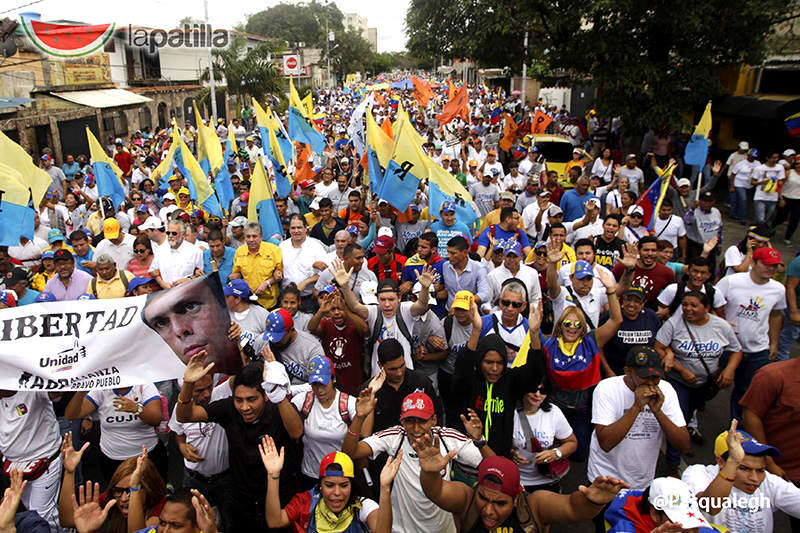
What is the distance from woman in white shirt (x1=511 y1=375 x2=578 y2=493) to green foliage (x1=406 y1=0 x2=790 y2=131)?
39.5ft

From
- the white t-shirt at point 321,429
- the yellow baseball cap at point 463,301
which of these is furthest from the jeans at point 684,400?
the white t-shirt at point 321,429

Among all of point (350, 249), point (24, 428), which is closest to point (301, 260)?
point (350, 249)

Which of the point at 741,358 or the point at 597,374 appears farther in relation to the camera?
the point at 741,358

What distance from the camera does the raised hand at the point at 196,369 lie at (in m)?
3.53

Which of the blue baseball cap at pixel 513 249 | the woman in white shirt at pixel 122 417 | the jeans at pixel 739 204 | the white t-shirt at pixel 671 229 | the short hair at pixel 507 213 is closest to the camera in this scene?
the woman in white shirt at pixel 122 417

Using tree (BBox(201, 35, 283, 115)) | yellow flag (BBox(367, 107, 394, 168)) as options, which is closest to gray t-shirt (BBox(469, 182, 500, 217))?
yellow flag (BBox(367, 107, 394, 168))

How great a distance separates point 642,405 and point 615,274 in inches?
101

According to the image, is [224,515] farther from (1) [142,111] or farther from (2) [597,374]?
(1) [142,111]

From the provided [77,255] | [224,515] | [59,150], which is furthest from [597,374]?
[59,150]

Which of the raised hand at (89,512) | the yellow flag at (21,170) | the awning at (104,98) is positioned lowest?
the raised hand at (89,512)

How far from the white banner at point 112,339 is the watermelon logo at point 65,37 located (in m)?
23.6

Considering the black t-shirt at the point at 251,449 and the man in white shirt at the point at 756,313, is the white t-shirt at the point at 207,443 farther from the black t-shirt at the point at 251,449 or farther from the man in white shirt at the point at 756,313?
the man in white shirt at the point at 756,313

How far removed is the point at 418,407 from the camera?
314 cm

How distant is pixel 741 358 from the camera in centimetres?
470
